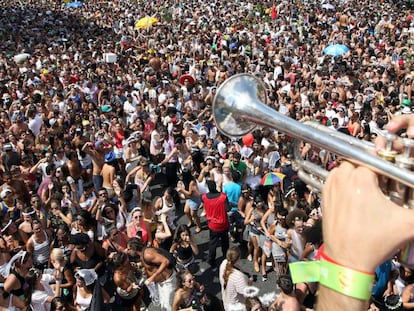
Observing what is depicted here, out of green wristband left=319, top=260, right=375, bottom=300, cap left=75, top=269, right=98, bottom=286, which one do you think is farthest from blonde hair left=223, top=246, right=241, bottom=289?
green wristband left=319, top=260, right=375, bottom=300

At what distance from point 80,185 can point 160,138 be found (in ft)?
6.21

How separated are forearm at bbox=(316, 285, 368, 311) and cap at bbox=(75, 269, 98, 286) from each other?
169 inches

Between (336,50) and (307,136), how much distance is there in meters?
13.6

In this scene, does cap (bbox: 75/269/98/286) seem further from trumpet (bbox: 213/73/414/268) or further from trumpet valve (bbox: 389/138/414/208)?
trumpet valve (bbox: 389/138/414/208)

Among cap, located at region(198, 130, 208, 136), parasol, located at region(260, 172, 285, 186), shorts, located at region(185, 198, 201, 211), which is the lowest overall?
shorts, located at region(185, 198, 201, 211)

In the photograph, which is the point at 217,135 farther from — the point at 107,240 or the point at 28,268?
the point at 28,268

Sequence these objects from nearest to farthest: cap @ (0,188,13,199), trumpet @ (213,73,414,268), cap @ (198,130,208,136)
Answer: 1. trumpet @ (213,73,414,268)
2. cap @ (0,188,13,199)
3. cap @ (198,130,208,136)

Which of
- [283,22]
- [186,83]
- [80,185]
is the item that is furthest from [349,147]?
[283,22]

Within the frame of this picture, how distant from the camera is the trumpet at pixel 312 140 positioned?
182 centimetres

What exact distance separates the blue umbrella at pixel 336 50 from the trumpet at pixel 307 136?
12.7m

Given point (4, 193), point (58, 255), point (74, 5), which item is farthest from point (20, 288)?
point (74, 5)

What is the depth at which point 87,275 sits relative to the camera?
5.61 metres

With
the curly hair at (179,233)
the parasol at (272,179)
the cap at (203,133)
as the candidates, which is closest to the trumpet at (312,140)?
the curly hair at (179,233)

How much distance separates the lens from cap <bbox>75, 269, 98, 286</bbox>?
217 inches
